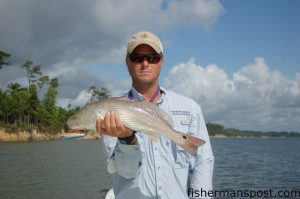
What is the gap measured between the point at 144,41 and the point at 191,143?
1.24 metres

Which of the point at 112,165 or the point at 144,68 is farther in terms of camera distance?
the point at 144,68

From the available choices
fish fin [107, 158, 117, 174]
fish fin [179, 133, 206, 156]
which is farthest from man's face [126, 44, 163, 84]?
fish fin [107, 158, 117, 174]

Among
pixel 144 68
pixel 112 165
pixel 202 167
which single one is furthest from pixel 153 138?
pixel 144 68

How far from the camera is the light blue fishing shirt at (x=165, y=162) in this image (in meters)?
3.70

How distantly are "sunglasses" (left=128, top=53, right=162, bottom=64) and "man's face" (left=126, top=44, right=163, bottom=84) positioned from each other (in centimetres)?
1

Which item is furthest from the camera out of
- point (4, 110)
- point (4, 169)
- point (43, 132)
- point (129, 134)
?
point (43, 132)

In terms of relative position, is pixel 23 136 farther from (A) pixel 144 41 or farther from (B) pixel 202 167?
(B) pixel 202 167

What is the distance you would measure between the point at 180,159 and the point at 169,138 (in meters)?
0.27

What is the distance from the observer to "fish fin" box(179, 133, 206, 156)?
370 cm

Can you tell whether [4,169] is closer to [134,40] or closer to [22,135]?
[134,40]

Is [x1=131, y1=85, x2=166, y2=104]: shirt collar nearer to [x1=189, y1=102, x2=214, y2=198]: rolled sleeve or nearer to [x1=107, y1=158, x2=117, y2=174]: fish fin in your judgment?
[x1=189, y1=102, x2=214, y2=198]: rolled sleeve

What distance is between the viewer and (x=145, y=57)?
13.1ft

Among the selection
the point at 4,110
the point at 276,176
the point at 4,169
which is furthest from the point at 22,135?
the point at 276,176

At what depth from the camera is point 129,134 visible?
3.76 m
